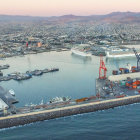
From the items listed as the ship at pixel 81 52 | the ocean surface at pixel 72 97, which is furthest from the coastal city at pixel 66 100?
the ship at pixel 81 52

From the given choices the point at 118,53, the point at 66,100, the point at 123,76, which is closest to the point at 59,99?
the point at 66,100

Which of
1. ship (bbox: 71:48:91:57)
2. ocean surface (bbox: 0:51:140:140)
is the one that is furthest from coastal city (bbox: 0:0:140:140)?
ship (bbox: 71:48:91:57)

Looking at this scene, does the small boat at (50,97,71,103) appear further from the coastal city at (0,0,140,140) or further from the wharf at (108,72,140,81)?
the wharf at (108,72,140,81)

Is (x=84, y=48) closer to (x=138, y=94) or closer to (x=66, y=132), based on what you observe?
(x=138, y=94)

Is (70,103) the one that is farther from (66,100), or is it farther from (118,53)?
(118,53)

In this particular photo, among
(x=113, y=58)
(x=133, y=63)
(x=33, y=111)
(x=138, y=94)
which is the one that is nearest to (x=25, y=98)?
(x=33, y=111)

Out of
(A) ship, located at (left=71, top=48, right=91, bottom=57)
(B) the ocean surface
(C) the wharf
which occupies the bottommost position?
(B) the ocean surface

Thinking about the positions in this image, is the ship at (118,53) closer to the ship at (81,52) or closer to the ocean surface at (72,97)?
the ocean surface at (72,97)
